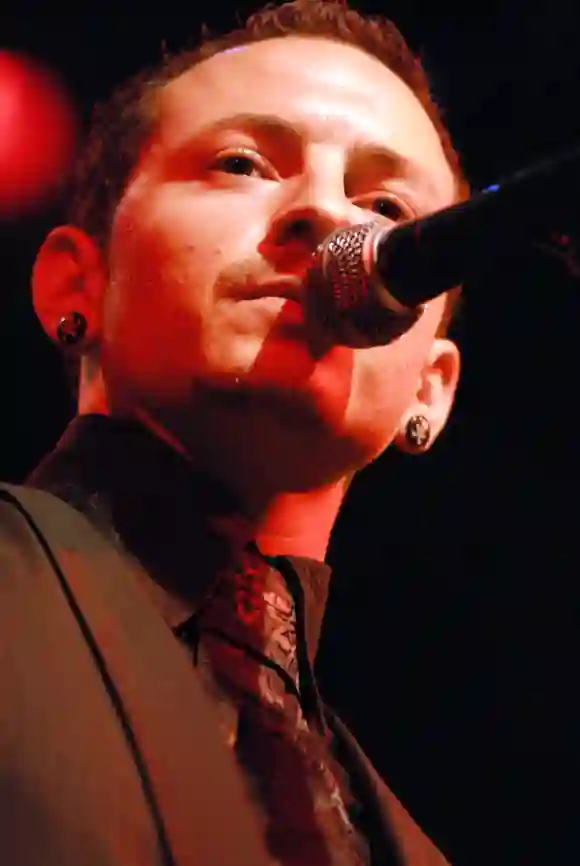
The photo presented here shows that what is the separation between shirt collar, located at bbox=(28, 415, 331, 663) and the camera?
84 centimetres

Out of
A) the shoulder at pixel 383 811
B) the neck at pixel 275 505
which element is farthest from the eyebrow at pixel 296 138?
the shoulder at pixel 383 811

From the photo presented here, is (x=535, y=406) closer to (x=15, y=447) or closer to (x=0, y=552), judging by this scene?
(x=15, y=447)

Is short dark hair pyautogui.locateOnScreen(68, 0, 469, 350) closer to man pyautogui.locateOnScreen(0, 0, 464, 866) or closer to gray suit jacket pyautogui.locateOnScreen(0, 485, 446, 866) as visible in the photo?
man pyautogui.locateOnScreen(0, 0, 464, 866)

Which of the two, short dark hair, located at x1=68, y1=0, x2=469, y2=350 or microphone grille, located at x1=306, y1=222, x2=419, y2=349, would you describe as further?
short dark hair, located at x1=68, y1=0, x2=469, y2=350

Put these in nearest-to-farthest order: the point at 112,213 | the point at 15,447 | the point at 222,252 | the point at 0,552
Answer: the point at 0,552 → the point at 222,252 → the point at 112,213 → the point at 15,447

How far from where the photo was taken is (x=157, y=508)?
87cm

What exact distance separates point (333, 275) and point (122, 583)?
10.0 inches

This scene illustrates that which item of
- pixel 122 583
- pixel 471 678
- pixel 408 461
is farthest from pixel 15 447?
pixel 122 583

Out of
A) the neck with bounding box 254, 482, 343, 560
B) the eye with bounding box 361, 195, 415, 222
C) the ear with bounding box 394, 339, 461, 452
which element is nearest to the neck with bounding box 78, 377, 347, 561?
the neck with bounding box 254, 482, 343, 560

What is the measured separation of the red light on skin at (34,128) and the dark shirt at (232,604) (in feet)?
2.00

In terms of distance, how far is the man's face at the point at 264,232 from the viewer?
34.3 inches

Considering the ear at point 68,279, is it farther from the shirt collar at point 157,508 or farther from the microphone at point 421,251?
the microphone at point 421,251

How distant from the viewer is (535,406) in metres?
1.59

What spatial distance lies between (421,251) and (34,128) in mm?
918
